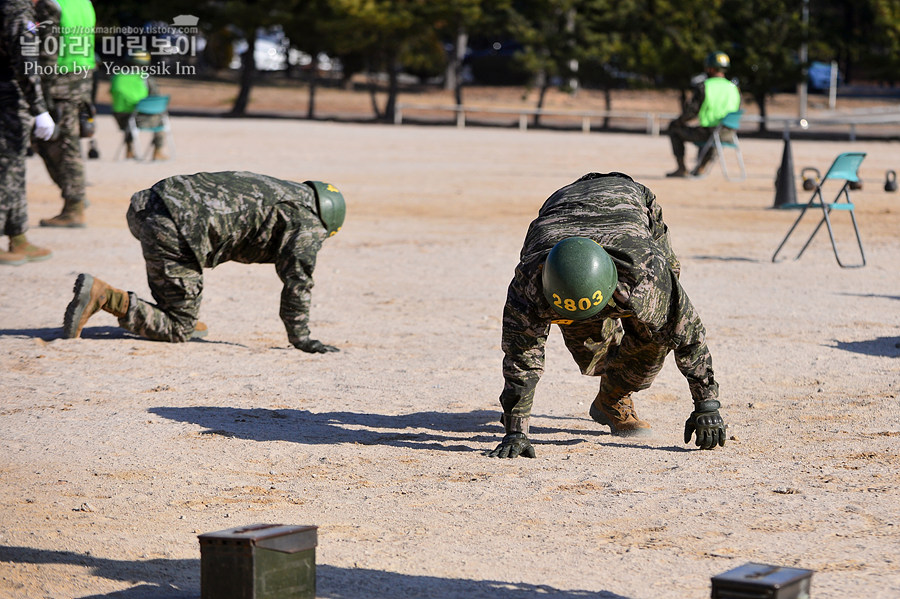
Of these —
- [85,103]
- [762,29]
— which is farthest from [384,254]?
[762,29]

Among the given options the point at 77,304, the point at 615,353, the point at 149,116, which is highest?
the point at 149,116

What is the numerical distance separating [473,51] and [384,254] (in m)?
45.5

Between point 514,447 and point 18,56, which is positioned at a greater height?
point 18,56

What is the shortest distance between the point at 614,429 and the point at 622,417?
9 centimetres

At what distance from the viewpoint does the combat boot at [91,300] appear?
8375mm

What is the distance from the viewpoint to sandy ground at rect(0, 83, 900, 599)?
481cm

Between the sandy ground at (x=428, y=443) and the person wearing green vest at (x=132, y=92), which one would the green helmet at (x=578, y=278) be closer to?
the sandy ground at (x=428, y=443)

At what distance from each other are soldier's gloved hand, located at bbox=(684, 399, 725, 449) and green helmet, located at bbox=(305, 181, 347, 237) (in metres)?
2.97

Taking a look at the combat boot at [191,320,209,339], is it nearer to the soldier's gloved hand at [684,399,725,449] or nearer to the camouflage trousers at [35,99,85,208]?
the soldier's gloved hand at [684,399,725,449]

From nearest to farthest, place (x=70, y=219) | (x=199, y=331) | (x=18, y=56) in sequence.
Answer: (x=199, y=331) → (x=18, y=56) → (x=70, y=219)

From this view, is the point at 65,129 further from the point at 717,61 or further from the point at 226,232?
the point at 717,61

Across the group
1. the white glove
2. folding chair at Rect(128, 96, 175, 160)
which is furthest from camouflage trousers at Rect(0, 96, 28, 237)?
folding chair at Rect(128, 96, 175, 160)

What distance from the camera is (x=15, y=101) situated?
11.1 meters

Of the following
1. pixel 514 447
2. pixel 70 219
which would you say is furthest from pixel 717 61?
pixel 514 447
